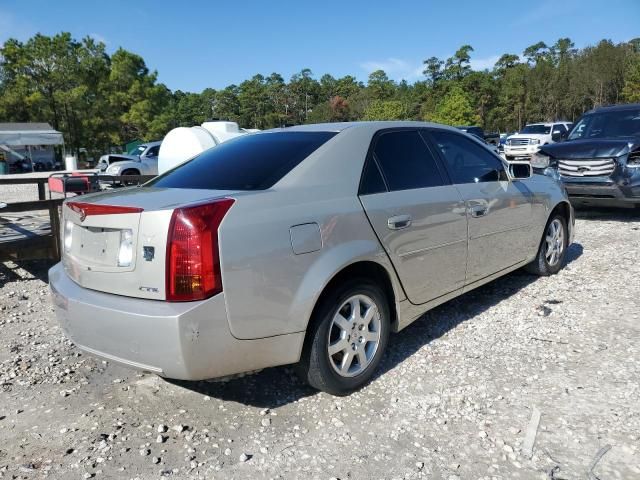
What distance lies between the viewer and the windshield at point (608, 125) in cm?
846

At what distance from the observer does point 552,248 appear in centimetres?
536

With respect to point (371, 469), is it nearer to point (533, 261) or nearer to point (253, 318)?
point (253, 318)

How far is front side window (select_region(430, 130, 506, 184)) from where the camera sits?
395 cm

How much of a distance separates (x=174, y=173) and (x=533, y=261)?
11.9 feet

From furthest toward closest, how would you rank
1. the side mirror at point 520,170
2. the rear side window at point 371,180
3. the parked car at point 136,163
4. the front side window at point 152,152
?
the front side window at point 152,152
the parked car at point 136,163
the side mirror at point 520,170
the rear side window at point 371,180

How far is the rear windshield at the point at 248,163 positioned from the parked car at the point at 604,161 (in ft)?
14.7

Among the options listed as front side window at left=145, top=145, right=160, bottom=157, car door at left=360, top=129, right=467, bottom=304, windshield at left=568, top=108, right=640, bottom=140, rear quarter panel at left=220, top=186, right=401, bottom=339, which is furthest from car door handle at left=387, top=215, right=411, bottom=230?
front side window at left=145, top=145, right=160, bottom=157

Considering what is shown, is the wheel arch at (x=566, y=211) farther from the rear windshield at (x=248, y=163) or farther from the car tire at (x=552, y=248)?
the rear windshield at (x=248, y=163)

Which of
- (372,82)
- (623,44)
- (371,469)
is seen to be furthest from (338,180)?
(372,82)

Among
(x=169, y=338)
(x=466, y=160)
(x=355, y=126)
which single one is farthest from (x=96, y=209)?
(x=466, y=160)

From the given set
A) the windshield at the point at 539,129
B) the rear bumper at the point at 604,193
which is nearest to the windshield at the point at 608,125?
the rear bumper at the point at 604,193

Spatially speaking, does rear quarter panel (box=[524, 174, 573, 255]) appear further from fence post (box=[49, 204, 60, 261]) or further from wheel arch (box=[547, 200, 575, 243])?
fence post (box=[49, 204, 60, 261])

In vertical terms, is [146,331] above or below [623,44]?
below

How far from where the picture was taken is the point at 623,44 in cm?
5556
